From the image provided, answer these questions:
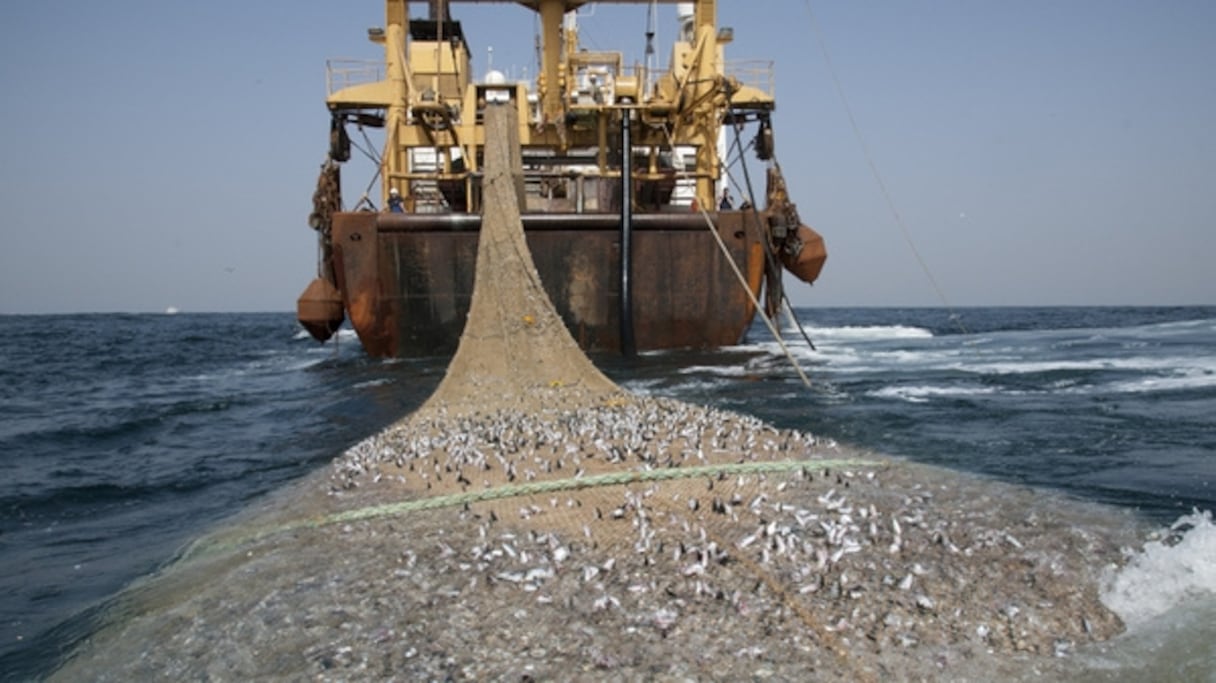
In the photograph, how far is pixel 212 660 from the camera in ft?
14.9

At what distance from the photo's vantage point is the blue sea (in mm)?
6648

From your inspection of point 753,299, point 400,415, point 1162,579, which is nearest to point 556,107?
point 753,299

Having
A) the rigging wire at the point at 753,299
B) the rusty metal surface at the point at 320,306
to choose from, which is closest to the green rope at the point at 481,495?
the rigging wire at the point at 753,299

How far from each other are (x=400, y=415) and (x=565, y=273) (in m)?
6.54

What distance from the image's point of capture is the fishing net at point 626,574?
14.2 feet

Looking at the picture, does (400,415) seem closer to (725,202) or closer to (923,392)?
(923,392)

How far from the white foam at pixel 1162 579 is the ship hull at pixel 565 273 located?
44.4 feet

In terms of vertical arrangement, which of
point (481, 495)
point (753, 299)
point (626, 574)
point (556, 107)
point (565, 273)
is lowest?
point (626, 574)

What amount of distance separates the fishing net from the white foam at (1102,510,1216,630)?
0.14m

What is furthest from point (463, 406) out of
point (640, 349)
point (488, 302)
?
point (640, 349)

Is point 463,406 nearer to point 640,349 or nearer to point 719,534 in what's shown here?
point 719,534

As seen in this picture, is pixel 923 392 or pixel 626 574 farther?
pixel 923 392

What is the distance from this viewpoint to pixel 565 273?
1883 centimetres

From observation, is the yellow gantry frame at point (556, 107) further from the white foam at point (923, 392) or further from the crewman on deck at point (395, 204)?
the white foam at point (923, 392)
